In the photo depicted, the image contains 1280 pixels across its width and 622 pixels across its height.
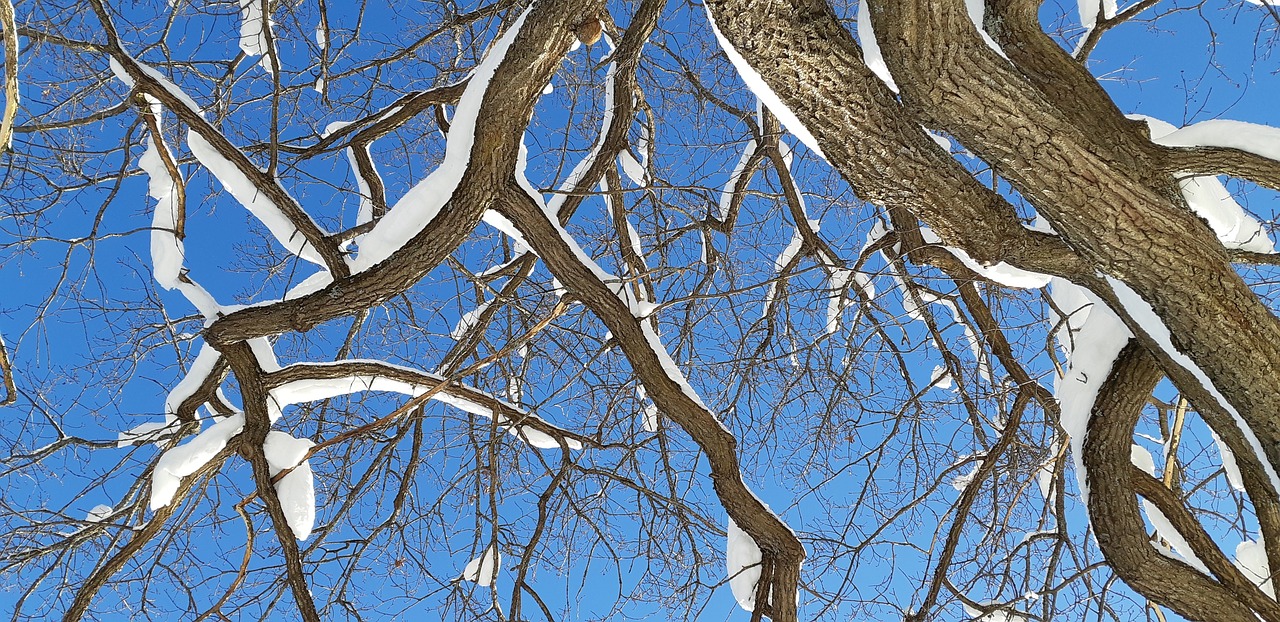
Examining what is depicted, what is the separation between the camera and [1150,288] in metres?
2.18

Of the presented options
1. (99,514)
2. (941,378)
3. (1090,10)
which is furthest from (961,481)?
(99,514)

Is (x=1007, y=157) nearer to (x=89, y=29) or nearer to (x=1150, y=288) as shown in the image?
(x=1150, y=288)

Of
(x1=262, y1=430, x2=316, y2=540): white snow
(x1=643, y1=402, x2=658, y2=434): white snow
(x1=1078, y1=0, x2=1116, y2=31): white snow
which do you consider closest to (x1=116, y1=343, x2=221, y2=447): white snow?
(x1=262, y1=430, x2=316, y2=540): white snow

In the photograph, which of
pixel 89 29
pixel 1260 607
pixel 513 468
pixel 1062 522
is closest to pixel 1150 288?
pixel 1260 607

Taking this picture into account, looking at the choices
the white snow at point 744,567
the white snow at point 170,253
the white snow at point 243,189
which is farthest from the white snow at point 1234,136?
the white snow at point 170,253

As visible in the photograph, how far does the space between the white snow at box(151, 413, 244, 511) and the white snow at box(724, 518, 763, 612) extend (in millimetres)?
1816

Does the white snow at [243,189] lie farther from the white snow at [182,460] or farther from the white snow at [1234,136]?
the white snow at [1234,136]

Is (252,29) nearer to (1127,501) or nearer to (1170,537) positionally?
(1127,501)

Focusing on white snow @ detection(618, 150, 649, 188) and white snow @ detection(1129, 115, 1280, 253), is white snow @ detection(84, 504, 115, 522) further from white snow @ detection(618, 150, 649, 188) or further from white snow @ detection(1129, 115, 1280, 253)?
white snow @ detection(1129, 115, 1280, 253)

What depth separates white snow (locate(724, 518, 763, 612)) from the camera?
3066 millimetres

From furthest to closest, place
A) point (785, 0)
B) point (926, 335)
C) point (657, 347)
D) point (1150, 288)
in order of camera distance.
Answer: point (926, 335)
point (657, 347)
point (1150, 288)
point (785, 0)

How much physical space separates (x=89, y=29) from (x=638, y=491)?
2686 millimetres

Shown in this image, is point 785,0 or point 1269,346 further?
point 1269,346

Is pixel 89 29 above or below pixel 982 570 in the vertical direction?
above
